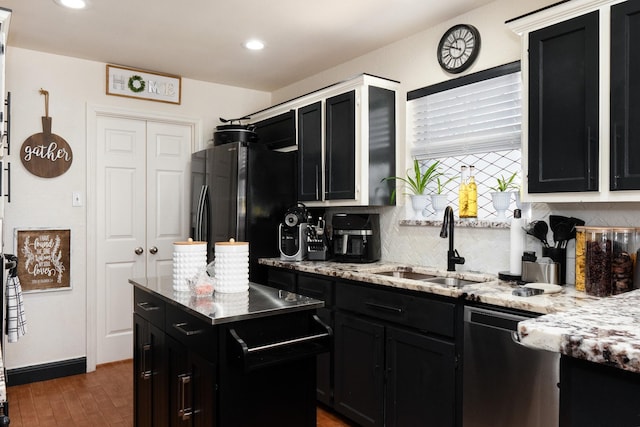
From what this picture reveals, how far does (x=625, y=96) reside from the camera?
6.33 feet

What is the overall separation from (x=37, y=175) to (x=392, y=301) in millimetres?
2940

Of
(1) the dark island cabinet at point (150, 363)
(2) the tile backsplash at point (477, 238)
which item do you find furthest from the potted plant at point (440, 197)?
(1) the dark island cabinet at point (150, 363)

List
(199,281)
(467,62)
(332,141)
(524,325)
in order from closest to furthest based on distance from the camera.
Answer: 1. (524,325)
2. (199,281)
3. (467,62)
4. (332,141)

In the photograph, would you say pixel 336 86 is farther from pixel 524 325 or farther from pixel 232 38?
pixel 524 325

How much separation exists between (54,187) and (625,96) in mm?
3853

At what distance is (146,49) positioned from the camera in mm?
3598

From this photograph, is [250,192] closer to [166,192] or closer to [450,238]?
[166,192]

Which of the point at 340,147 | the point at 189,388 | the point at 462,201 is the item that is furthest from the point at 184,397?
the point at 340,147

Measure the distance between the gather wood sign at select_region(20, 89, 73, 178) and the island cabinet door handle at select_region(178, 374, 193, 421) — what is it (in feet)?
8.40

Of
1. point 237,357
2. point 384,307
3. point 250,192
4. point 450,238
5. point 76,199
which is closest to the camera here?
point 237,357

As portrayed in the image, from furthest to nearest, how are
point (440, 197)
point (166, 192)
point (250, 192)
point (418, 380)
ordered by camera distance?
point (166, 192)
point (250, 192)
point (440, 197)
point (418, 380)

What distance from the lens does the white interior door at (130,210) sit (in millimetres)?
3982

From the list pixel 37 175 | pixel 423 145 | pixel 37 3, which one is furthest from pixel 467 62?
pixel 37 175

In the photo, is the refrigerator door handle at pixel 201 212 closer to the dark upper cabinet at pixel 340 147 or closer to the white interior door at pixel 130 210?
the white interior door at pixel 130 210
